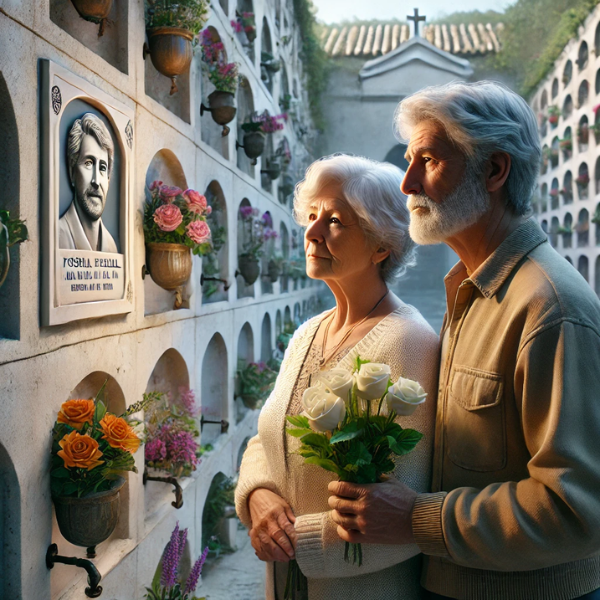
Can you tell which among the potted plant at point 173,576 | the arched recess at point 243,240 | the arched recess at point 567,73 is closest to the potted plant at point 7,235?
the potted plant at point 173,576

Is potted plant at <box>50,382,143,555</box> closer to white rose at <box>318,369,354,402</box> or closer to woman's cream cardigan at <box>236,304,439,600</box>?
woman's cream cardigan at <box>236,304,439,600</box>

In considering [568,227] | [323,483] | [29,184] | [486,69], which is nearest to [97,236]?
[29,184]

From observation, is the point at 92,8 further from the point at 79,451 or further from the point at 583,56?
the point at 583,56

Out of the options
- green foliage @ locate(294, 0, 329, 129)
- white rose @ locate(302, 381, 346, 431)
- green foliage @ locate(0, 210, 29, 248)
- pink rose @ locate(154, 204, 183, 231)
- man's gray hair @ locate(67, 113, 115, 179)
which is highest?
green foliage @ locate(294, 0, 329, 129)

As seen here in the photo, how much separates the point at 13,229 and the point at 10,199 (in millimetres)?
178

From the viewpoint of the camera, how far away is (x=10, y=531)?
1562mm

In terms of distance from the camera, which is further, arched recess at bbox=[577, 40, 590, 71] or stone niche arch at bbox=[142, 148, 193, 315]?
arched recess at bbox=[577, 40, 590, 71]

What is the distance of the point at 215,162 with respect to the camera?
3.65 m

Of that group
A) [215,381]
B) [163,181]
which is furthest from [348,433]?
[215,381]

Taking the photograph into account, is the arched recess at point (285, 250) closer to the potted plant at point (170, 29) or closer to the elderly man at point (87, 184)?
the potted plant at point (170, 29)

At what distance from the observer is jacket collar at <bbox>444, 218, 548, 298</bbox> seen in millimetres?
1176

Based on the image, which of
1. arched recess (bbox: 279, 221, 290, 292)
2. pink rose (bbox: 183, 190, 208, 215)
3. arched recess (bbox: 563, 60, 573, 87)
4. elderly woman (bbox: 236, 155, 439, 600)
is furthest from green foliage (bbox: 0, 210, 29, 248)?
arched recess (bbox: 563, 60, 573, 87)

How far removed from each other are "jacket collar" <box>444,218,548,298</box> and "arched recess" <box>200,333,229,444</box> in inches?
116

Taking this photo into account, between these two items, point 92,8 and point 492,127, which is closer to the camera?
point 492,127
